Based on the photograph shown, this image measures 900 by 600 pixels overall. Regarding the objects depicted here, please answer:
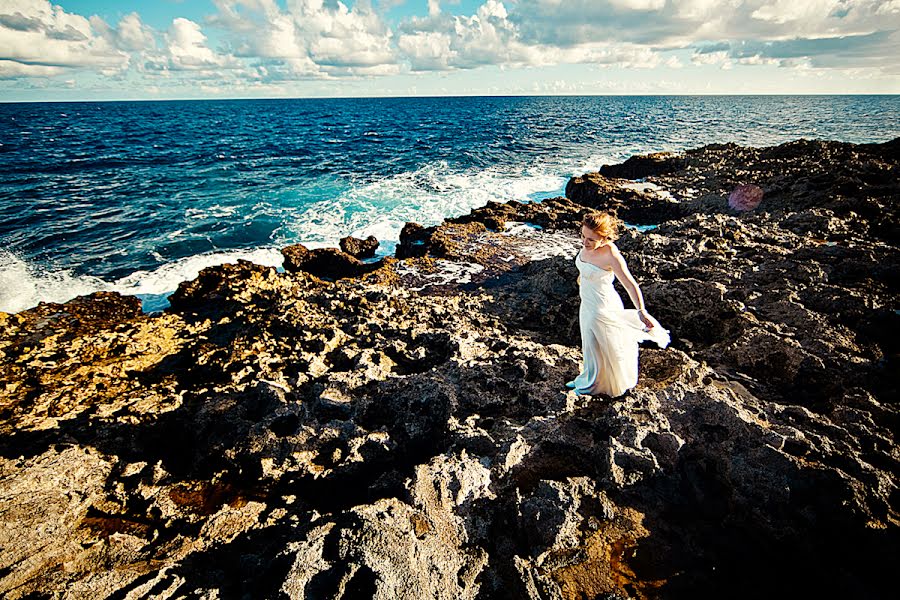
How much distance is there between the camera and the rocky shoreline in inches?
111

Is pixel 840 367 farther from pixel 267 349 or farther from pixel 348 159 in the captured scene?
pixel 348 159

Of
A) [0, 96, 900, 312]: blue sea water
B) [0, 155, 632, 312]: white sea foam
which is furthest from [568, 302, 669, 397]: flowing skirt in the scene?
[0, 96, 900, 312]: blue sea water

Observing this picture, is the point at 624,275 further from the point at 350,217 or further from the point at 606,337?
the point at 350,217

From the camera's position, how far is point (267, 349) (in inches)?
233

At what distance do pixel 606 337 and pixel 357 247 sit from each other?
1101cm

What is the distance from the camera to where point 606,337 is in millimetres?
4406

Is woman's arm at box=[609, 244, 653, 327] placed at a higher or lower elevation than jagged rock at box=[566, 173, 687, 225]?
higher

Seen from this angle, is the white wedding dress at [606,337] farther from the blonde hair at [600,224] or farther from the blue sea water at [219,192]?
the blue sea water at [219,192]

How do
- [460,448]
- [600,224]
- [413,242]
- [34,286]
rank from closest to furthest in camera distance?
[460,448], [600,224], [34,286], [413,242]

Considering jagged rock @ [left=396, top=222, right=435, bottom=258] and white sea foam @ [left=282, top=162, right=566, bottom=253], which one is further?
white sea foam @ [left=282, top=162, right=566, bottom=253]

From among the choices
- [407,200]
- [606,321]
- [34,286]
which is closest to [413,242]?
[407,200]

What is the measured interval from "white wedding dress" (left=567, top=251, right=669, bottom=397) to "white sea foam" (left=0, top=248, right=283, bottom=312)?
11.4 m

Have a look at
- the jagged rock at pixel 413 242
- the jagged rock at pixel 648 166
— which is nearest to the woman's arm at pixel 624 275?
the jagged rock at pixel 413 242

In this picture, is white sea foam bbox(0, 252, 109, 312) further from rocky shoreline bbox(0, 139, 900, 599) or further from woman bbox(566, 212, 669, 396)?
woman bbox(566, 212, 669, 396)
